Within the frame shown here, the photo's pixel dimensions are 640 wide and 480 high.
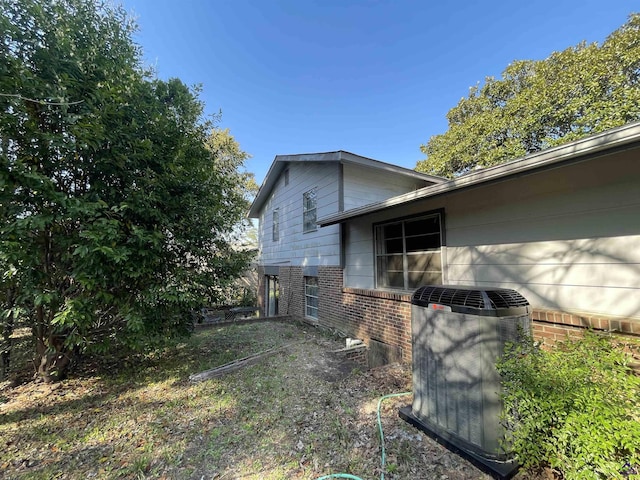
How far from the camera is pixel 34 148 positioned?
364 cm

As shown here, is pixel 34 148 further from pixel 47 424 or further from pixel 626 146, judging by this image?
→ pixel 626 146

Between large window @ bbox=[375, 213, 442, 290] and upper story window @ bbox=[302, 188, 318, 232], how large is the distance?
8.93ft

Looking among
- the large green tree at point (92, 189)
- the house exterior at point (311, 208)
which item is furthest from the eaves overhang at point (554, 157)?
the large green tree at point (92, 189)

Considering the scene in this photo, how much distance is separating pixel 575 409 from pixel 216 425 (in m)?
3.59

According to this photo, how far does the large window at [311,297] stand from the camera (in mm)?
8352

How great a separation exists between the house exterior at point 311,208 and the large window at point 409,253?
4.25 feet

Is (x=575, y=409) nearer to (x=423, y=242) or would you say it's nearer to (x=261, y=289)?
(x=423, y=242)

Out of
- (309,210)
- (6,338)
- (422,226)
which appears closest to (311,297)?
(309,210)

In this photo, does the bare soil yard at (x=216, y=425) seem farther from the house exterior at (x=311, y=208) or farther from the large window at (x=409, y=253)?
the house exterior at (x=311, y=208)

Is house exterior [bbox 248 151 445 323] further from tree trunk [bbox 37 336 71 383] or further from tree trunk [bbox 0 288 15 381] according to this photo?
tree trunk [bbox 0 288 15 381]

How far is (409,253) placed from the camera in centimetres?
531

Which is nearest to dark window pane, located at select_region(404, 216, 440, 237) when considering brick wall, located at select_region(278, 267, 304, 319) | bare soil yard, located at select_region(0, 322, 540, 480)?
bare soil yard, located at select_region(0, 322, 540, 480)

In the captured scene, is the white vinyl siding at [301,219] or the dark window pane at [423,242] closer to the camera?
the dark window pane at [423,242]

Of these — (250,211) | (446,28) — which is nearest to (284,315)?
(250,211)
